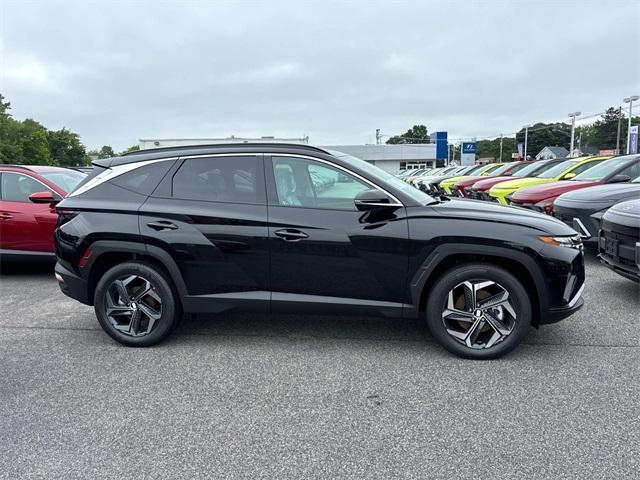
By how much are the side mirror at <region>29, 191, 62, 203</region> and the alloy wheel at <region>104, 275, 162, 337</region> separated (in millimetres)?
3118

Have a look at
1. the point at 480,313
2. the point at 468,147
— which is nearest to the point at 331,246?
the point at 480,313

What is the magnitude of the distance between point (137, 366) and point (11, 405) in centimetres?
85

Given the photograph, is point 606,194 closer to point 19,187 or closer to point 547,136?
point 19,187

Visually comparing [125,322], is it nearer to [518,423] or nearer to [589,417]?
[518,423]

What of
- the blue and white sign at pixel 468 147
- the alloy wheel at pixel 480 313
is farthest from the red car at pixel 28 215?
the blue and white sign at pixel 468 147

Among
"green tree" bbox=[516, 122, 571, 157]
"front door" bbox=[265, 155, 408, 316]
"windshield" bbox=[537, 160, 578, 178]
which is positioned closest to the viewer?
"front door" bbox=[265, 155, 408, 316]

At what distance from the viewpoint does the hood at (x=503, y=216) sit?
3.69m

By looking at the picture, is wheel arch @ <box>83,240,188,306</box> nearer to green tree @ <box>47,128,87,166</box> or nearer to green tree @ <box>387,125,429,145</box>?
green tree @ <box>47,128,87,166</box>

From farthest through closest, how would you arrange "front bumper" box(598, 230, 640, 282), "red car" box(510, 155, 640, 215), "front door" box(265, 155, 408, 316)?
"red car" box(510, 155, 640, 215)
"front bumper" box(598, 230, 640, 282)
"front door" box(265, 155, 408, 316)

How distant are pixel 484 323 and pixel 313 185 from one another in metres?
1.76

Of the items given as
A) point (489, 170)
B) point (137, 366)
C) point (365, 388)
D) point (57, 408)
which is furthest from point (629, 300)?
point (489, 170)

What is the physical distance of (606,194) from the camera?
21.8 feet

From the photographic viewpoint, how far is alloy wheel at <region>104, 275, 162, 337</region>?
13.3 ft

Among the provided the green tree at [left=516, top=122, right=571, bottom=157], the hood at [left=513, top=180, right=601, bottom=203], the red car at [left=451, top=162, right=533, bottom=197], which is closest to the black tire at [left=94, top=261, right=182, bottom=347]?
the hood at [left=513, top=180, right=601, bottom=203]
